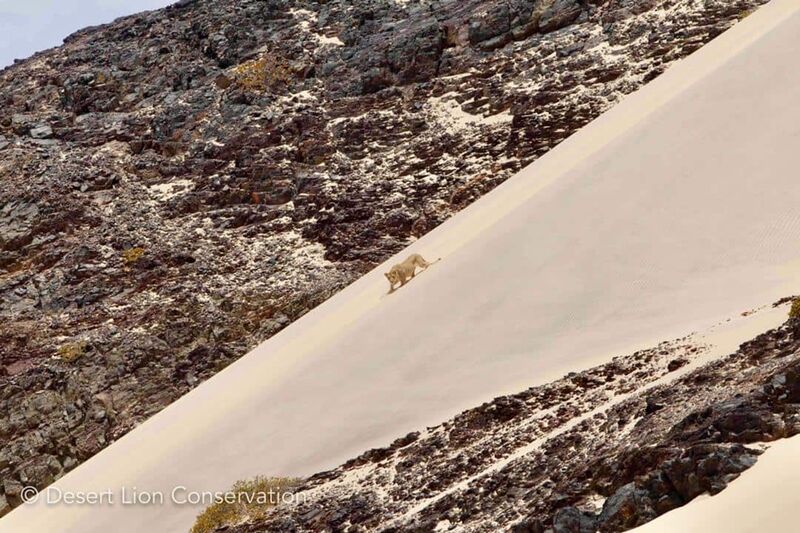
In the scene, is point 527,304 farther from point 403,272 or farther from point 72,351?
point 72,351

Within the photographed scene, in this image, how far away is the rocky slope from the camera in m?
8.09

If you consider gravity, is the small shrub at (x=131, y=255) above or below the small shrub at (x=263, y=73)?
below

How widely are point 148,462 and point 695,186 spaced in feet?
37.9

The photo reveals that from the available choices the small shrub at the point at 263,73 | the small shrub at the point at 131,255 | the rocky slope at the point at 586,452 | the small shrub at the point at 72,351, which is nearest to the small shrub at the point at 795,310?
the rocky slope at the point at 586,452

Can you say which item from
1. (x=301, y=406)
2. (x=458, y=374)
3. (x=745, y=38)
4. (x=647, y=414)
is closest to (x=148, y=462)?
(x=301, y=406)

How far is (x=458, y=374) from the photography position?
16.9m

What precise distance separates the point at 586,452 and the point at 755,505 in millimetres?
3884

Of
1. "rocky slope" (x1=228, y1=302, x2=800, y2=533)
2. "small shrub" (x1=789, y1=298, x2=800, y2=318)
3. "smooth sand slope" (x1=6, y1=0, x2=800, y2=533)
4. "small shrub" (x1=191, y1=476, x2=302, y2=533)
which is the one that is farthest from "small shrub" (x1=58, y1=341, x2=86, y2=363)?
"small shrub" (x1=789, y1=298, x2=800, y2=318)

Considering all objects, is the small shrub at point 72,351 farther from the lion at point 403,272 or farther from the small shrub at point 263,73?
the small shrub at point 263,73

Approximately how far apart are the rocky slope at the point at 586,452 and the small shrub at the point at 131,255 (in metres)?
17.7

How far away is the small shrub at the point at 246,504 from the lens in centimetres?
1437

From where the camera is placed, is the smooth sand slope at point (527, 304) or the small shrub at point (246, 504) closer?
the small shrub at point (246, 504)

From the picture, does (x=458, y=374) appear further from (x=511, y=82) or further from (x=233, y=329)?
(x=511, y=82)

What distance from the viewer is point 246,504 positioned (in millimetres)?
14664
